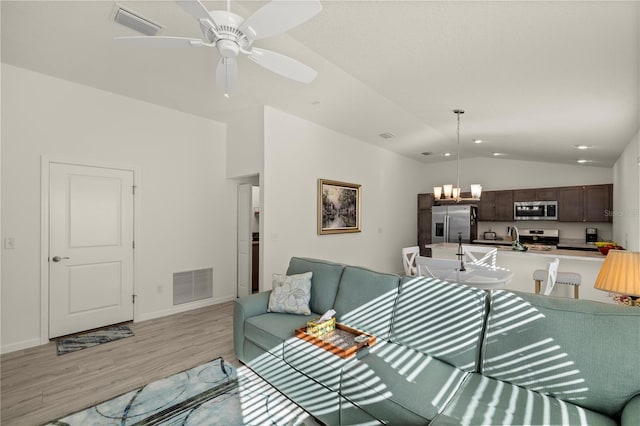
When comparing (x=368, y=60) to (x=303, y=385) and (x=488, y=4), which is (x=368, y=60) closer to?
(x=488, y=4)

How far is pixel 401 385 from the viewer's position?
5.56 ft

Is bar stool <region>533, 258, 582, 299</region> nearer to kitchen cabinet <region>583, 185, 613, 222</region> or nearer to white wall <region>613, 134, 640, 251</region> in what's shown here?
white wall <region>613, 134, 640, 251</region>

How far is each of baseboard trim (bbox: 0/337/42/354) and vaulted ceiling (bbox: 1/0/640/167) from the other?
2.98 meters

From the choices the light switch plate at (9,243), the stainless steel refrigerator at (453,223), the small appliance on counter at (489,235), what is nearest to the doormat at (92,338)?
the light switch plate at (9,243)

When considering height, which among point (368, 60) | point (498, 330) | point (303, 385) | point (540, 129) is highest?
point (368, 60)

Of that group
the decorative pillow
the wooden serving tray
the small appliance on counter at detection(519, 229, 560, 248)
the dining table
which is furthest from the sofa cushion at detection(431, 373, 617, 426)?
the small appliance on counter at detection(519, 229, 560, 248)

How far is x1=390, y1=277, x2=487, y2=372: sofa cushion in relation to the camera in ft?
6.32

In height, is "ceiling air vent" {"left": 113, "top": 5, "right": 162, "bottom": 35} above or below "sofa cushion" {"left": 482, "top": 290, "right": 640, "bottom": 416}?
above

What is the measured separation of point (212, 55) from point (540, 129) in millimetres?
4293

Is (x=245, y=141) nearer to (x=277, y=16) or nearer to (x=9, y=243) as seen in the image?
(x=9, y=243)

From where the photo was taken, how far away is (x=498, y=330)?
6.06ft

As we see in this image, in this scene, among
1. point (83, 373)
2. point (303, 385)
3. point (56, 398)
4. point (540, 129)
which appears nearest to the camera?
point (303, 385)

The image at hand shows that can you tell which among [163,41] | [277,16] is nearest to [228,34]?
→ [277,16]

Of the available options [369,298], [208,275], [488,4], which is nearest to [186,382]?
[369,298]
